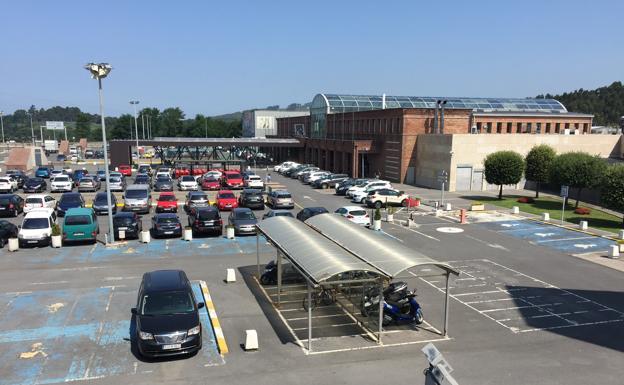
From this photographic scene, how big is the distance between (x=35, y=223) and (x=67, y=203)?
8116 mm

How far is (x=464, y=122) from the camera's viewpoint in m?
54.7

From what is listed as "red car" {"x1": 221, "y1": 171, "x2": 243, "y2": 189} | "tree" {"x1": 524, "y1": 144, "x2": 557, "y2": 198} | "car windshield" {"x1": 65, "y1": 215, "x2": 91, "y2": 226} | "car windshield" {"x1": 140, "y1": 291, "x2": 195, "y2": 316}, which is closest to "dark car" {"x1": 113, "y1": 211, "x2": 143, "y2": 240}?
"car windshield" {"x1": 65, "y1": 215, "x2": 91, "y2": 226}

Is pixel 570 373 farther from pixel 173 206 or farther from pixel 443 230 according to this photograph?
pixel 173 206

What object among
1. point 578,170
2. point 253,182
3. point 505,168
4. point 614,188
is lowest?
point 253,182

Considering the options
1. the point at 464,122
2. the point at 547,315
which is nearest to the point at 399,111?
the point at 464,122

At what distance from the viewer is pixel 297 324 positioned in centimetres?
1481

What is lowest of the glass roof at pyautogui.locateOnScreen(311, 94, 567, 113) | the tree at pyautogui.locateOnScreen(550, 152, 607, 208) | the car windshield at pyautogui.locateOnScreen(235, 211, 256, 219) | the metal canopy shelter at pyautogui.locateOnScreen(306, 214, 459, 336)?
the car windshield at pyautogui.locateOnScreen(235, 211, 256, 219)

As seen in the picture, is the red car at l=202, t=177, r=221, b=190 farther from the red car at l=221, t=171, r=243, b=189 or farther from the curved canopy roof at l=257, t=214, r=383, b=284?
the curved canopy roof at l=257, t=214, r=383, b=284

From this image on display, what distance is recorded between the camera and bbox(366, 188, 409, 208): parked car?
38.1 m

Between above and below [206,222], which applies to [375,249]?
above

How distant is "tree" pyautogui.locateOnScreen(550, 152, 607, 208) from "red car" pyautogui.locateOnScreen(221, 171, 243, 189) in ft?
93.6

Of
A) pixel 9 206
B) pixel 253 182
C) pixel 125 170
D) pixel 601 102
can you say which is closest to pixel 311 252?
pixel 9 206

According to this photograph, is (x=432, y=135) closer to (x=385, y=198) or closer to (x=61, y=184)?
(x=385, y=198)

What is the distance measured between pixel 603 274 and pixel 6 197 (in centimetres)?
3557
